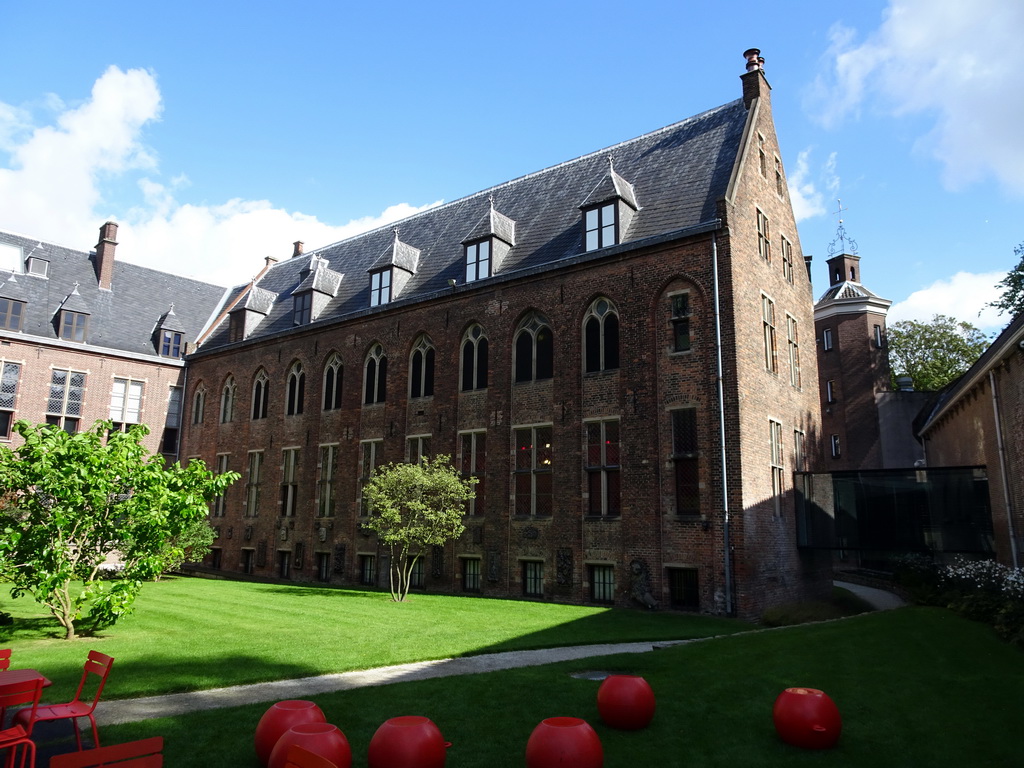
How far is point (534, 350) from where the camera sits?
949 inches

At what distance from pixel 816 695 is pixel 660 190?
18.7 m

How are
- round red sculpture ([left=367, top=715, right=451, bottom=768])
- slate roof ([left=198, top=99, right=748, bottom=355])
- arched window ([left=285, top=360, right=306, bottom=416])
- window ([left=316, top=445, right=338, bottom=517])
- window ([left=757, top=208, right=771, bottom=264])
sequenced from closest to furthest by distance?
round red sculpture ([left=367, top=715, right=451, bottom=768]) < slate roof ([left=198, top=99, right=748, bottom=355]) < window ([left=757, top=208, right=771, bottom=264]) < window ([left=316, top=445, right=338, bottom=517]) < arched window ([left=285, top=360, right=306, bottom=416])

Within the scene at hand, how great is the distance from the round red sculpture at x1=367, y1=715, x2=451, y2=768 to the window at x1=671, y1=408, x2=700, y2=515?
1459 centimetres

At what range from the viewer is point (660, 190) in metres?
23.9

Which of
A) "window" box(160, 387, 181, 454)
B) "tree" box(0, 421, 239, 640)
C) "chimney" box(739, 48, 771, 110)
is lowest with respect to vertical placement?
"tree" box(0, 421, 239, 640)

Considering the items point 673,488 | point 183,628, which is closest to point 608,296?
point 673,488

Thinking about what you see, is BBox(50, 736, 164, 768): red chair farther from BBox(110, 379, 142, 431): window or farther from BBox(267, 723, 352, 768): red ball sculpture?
BBox(110, 379, 142, 431): window

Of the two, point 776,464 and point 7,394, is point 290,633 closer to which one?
point 776,464

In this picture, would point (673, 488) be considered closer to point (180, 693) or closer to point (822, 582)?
point (822, 582)

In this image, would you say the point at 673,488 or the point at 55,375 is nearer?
the point at 673,488

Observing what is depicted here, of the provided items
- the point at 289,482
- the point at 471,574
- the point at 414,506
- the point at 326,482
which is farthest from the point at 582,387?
the point at 289,482

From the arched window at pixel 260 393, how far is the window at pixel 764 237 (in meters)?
21.9

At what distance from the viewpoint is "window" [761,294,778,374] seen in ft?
74.8

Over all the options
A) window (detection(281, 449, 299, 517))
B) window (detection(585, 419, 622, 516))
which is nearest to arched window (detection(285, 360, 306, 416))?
window (detection(281, 449, 299, 517))
